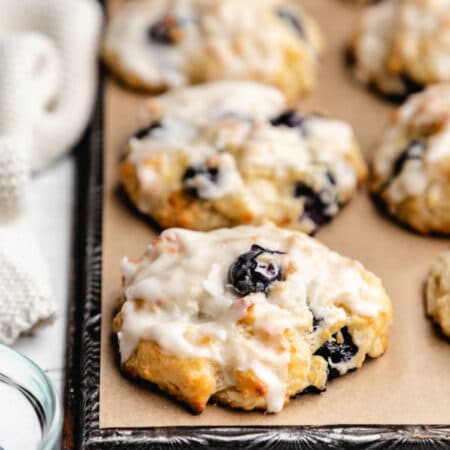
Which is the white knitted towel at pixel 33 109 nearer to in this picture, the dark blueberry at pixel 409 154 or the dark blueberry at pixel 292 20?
the dark blueberry at pixel 292 20

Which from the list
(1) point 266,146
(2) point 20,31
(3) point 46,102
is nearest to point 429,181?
(1) point 266,146

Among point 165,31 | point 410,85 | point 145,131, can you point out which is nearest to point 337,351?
point 145,131

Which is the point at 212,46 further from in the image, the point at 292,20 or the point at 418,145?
the point at 418,145

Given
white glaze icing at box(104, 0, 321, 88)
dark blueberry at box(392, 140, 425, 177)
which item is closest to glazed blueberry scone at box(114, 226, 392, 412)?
dark blueberry at box(392, 140, 425, 177)

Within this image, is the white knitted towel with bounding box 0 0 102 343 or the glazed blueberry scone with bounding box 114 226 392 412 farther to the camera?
the white knitted towel with bounding box 0 0 102 343

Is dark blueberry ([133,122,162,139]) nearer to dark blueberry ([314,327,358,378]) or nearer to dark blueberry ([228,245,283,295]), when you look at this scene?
dark blueberry ([228,245,283,295])

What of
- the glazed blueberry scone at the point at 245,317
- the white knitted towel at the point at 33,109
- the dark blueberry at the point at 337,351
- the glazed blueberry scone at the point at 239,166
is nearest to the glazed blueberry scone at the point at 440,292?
the glazed blueberry scone at the point at 245,317
